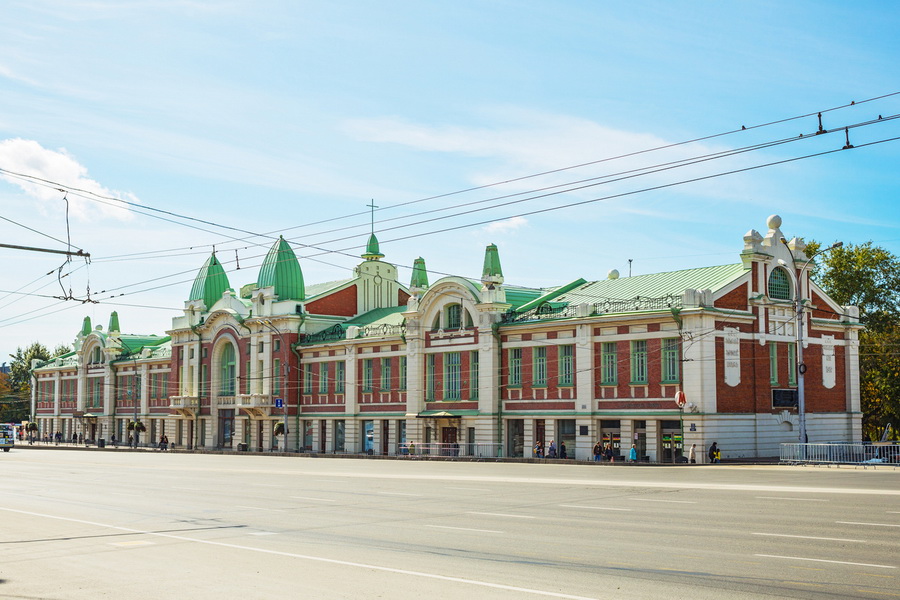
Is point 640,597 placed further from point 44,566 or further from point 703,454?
point 703,454

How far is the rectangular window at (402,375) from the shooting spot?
2474 inches

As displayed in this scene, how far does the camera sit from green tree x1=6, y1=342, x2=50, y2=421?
438 ft

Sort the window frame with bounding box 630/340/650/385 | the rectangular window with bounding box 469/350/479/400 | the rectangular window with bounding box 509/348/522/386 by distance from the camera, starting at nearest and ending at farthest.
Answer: the window frame with bounding box 630/340/650/385 < the rectangular window with bounding box 509/348/522/386 < the rectangular window with bounding box 469/350/479/400

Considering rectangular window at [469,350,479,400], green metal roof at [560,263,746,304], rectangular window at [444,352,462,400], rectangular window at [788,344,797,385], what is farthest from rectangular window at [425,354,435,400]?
rectangular window at [788,344,797,385]

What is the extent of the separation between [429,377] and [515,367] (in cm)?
772

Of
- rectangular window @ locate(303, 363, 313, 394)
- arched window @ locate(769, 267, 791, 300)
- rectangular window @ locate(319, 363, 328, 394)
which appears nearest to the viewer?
arched window @ locate(769, 267, 791, 300)

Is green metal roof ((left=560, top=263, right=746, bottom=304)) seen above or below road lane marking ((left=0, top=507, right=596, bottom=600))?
above

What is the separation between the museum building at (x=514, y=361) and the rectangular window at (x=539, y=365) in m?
0.09

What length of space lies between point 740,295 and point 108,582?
4108 cm

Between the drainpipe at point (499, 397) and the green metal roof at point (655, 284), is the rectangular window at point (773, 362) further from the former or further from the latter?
the drainpipe at point (499, 397)

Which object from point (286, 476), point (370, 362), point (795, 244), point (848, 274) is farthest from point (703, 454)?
point (848, 274)

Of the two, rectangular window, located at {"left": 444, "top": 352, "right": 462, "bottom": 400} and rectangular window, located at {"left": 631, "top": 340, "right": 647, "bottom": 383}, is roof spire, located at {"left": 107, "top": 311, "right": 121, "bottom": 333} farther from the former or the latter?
rectangular window, located at {"left": 631, "top": 340, "right": 647, "bottom": 383}

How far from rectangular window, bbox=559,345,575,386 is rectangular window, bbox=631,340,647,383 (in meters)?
3.78

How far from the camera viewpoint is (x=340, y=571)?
1360 cm
